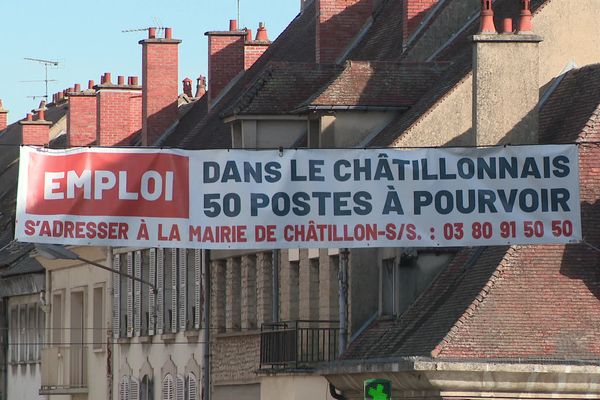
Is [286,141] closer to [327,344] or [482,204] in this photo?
[327,344]

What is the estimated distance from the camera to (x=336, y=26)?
52.1 meters

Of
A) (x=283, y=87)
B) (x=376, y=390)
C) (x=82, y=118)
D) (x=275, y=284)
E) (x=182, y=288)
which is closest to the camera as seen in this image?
(x=376, y=390)

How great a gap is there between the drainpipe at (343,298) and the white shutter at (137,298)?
1613cm

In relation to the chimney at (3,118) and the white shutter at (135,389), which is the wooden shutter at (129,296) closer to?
the white shutter at (135,389)

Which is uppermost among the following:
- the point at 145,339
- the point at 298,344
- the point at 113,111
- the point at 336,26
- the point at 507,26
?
the point at 336,26

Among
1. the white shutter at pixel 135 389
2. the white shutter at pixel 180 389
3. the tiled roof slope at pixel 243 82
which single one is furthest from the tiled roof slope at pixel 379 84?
the white shutter at pixel 135 389

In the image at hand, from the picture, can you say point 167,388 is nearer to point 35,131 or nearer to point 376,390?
point 35,131

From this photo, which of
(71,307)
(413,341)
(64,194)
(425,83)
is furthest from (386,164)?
(71,307)

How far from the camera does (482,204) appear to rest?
30.3m

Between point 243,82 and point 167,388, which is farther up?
point 243,82

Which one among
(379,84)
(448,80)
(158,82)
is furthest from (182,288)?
(448,80)

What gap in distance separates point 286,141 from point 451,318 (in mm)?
12874

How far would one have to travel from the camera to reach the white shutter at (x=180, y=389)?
176 feet

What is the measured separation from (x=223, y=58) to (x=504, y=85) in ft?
74.4
